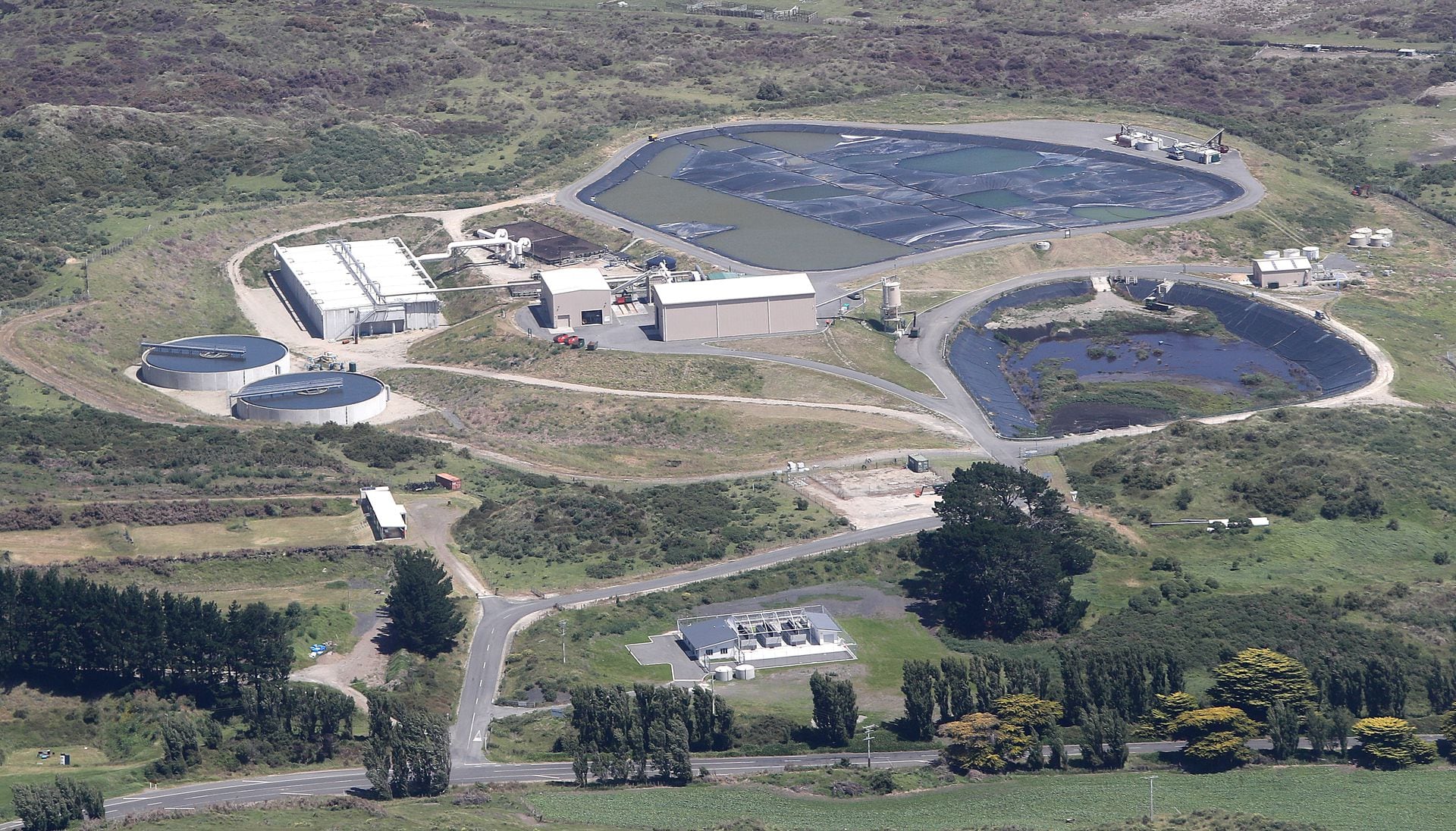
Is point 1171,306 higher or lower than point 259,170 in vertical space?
lower

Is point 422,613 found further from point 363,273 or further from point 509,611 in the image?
point 363,273

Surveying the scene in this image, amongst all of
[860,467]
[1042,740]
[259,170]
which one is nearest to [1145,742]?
[1042,740]

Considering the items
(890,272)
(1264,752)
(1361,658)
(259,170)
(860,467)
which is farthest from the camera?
(259,170)

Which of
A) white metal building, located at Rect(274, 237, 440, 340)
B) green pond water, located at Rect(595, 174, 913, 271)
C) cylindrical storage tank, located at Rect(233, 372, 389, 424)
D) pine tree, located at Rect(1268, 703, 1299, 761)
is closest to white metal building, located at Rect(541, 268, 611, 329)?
white metal building, located at Rect(274, 237, 440, 340)

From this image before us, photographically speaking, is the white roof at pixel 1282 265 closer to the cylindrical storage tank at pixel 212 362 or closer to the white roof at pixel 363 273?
the white roof at pixel 363 273

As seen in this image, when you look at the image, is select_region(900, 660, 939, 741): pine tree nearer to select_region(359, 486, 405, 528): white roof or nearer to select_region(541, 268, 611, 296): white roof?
select_region(359, 486, 405, 528): white roof

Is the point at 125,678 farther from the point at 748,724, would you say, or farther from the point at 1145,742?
the point at 1145,742
